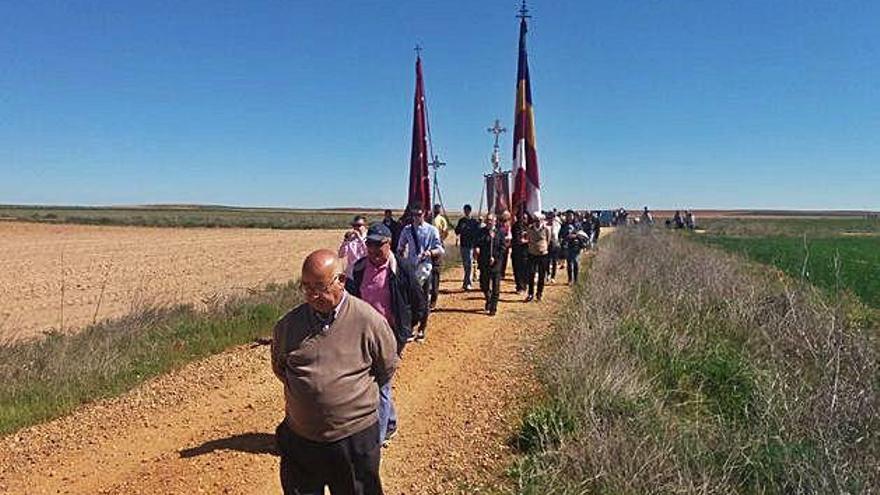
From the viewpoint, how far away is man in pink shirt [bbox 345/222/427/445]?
5586 millimetres

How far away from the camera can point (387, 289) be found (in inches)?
222

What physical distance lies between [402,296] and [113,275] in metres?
24.6

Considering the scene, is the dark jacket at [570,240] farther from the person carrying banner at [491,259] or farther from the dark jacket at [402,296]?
the dark jacket at [402,296]

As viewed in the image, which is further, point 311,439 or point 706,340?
point 706,340

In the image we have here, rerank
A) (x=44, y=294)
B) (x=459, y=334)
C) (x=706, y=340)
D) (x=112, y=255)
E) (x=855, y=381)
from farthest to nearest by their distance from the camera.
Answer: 1. (x=112, y=255)
2. (x=44, y=294)
3. (x=459, y=334)
4. (x=706, y=340)
5. (x=855, y=381)

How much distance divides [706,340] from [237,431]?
19.8ft

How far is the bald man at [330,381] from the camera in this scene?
11.3 ft

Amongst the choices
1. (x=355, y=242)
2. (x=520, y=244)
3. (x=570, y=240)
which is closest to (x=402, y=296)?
(x=355, y=242)

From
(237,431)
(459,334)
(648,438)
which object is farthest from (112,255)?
(648,438)

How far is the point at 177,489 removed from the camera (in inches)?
201

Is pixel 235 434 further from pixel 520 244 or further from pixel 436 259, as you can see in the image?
pixel 520 244

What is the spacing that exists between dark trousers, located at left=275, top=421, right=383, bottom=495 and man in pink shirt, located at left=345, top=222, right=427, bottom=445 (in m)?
1.87

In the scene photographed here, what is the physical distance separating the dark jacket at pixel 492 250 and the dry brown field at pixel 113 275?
18.7 ft

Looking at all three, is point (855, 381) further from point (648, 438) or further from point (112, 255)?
point (112, 255)
